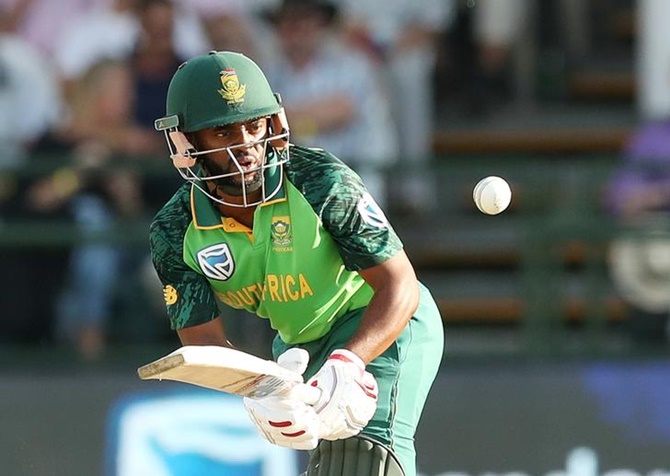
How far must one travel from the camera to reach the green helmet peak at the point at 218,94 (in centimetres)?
476

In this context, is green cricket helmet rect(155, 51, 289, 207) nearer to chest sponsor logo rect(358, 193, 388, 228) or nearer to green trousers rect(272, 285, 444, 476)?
chest sponsor logo rect(358, 193, 388, 228)

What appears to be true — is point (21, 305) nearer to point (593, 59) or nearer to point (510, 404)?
point (510, 404)

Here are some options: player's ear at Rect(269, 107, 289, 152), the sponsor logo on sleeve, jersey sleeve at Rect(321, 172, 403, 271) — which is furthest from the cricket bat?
player's ear at Rect(269, 107, 289, 152)

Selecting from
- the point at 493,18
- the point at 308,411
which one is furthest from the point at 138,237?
the point at 308,411

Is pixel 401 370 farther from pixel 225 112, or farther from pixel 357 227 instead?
pixel 225 112

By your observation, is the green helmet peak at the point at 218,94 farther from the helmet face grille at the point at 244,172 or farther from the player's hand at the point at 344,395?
the player's hand at the point at 344,395

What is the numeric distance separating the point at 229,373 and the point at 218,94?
0.88 metres

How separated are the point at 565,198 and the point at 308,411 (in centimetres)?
422

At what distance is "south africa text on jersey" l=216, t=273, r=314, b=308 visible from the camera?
196 inches

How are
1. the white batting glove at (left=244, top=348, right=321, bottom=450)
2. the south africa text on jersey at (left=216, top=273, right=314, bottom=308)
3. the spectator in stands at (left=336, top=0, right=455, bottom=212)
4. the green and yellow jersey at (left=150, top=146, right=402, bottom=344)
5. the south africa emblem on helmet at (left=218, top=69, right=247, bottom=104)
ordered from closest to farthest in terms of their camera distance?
1. the white batting glove at (left=244, top=348, right=321, bottom=450)
2. the south africa emblem on helmet at (left=218, top=69, right=247, bottom=104)
3. the green and yellow jersey at (left=150, top=146, right=402, bottom=344)
4. the south africa text on jersey at (left=216, top=273, right=314, bottom=308)
5. the spectator in stands at (left=336, top=0, right=455, bottom=212)

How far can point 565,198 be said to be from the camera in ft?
27.8

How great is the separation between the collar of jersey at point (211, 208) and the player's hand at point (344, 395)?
58 centimetres

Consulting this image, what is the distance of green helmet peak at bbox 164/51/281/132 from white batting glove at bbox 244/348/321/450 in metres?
0.74

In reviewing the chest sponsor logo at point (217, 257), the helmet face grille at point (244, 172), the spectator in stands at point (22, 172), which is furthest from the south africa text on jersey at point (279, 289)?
the spectator in stands at point (22, 172)
